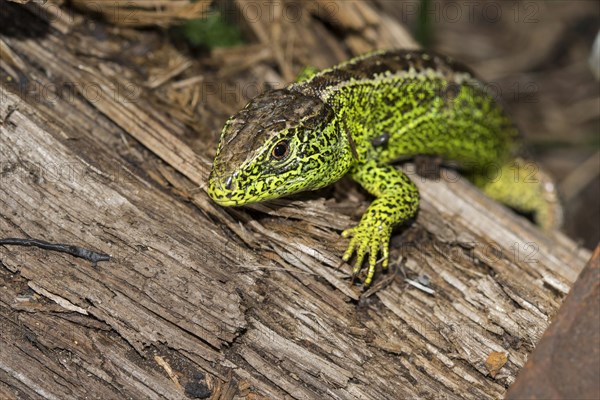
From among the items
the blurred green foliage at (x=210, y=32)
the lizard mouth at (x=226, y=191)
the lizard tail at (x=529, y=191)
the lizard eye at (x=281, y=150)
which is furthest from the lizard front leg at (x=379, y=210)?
the blurred green foliage at (x=210, y=32)

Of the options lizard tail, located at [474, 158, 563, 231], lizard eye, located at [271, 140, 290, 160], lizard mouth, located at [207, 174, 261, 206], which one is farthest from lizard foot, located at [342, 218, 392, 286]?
lizard tail, located at [474, 158, 563, 231]

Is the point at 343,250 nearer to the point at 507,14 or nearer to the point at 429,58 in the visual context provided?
the point at 429,58

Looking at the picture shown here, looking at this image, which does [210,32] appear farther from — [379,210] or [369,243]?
[369,243]

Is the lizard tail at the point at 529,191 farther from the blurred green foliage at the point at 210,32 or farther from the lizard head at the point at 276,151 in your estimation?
the blurred green foliage at the point at 210,32

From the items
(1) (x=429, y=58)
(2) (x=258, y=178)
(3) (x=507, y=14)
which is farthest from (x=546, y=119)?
(2) (x=258, y=178)

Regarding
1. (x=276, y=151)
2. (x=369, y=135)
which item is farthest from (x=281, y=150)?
(x=369, y=135)

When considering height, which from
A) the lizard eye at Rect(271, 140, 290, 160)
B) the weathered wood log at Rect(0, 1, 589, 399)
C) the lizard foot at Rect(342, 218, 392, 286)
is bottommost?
the weathered wood log at Rect(0, 1, 589, 399)

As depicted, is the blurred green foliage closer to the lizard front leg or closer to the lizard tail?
the lizard front leg
